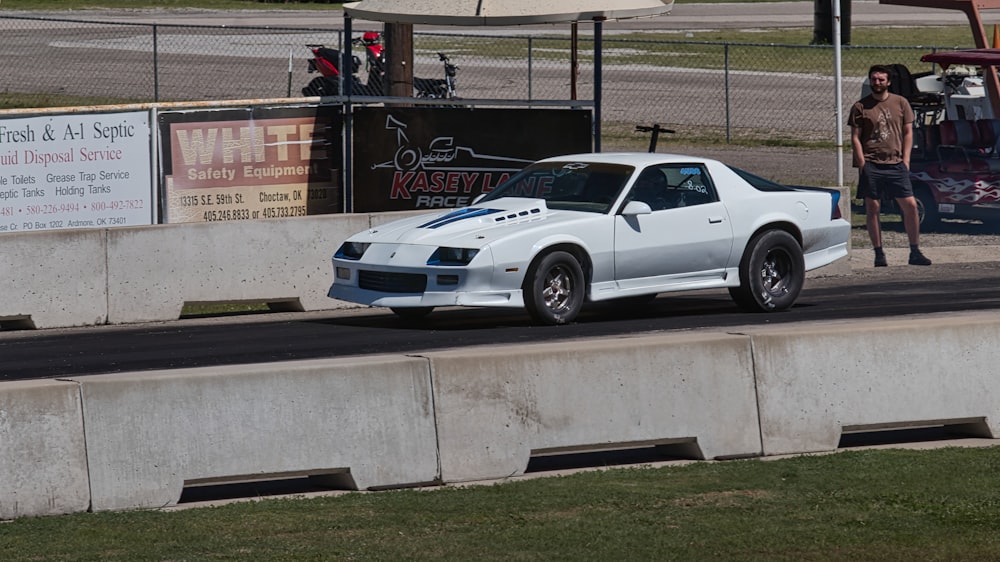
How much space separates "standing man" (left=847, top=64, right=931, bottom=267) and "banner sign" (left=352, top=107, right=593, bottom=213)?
9.53 feet

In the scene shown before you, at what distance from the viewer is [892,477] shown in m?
8.30

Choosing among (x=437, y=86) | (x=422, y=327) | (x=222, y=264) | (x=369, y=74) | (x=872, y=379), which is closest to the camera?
(x=872, y=379)

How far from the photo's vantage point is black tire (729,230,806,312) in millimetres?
13586

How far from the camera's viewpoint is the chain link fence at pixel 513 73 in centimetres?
2914

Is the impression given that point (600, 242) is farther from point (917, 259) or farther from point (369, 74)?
point (369, 74)

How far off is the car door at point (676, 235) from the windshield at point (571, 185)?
17 cm

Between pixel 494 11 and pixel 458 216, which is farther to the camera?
pixel 494 11

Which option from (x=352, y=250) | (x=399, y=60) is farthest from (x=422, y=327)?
(x=399, y=60)

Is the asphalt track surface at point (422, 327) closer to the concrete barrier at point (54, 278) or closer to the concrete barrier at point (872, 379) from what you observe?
the concrete barrier at point (54, 278)

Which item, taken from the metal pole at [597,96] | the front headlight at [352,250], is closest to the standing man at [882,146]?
the metal pole at [597,96]

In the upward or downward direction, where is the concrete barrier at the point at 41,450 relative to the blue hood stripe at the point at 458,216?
downward

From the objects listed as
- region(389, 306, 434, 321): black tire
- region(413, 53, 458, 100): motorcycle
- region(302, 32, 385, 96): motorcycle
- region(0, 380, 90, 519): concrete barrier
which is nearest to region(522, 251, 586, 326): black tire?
region(389, 306, 434, 321): black tire

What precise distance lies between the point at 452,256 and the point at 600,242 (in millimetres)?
1241

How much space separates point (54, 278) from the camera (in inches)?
533
